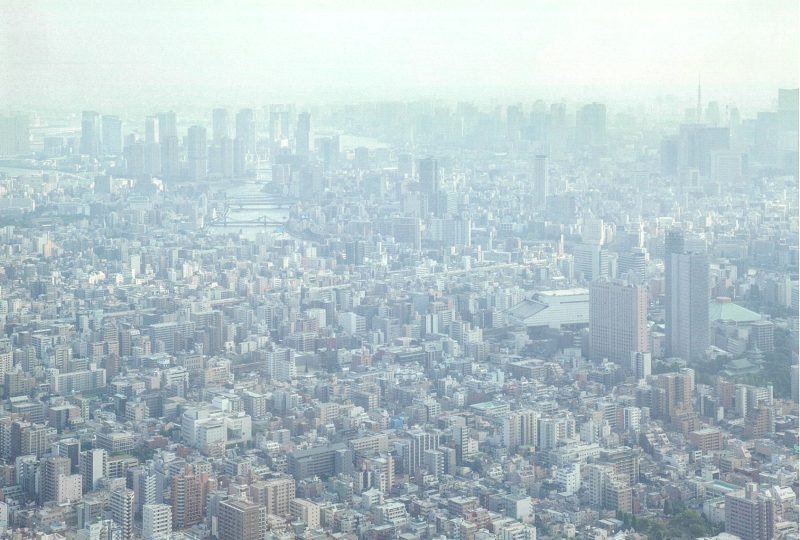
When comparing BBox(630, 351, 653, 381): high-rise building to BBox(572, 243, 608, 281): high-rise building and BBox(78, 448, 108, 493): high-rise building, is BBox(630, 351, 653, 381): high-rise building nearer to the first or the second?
BBox(572, 243, 608, 281): high-rise building

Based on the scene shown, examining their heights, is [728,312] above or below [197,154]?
below

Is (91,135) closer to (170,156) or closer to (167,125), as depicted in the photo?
(167,125)

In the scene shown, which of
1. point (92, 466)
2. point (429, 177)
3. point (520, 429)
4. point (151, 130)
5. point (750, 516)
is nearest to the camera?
point (750, 516)

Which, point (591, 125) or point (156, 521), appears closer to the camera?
point (156, 521)

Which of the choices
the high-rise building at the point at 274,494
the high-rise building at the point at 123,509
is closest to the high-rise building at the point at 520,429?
the high-rise building at the point at 274,494

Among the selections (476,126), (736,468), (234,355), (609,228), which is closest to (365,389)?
(234,355)

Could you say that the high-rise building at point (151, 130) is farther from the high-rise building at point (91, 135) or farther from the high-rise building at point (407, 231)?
the high-rise building at point (407, 231)

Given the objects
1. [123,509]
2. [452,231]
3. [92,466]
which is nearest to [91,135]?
[92,466]

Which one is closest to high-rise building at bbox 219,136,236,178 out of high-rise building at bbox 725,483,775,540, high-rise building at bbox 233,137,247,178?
high-rise building at bbox 233,137,247,178
